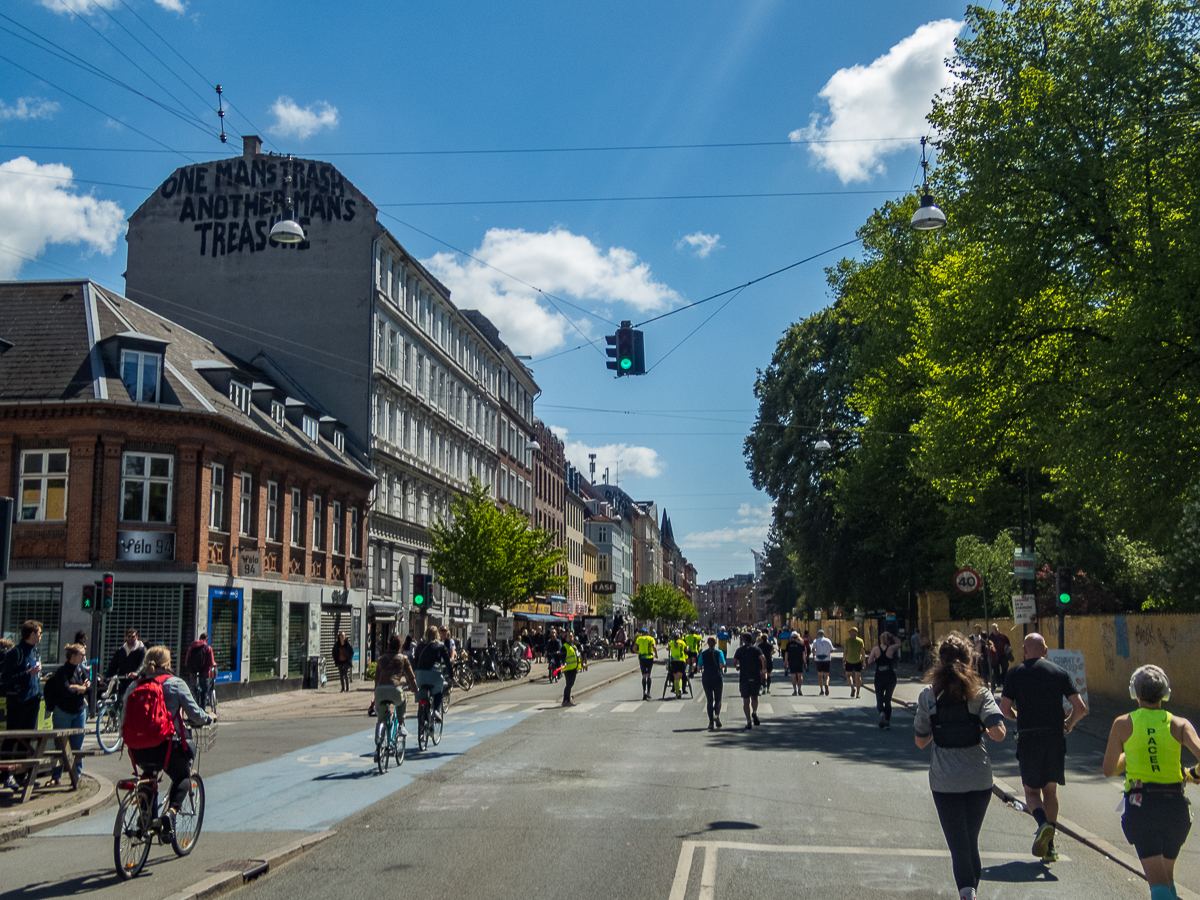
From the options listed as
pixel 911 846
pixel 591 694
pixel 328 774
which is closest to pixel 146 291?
pixel 591 694

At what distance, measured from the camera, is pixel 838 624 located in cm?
8556

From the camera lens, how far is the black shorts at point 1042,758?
28.5 feet

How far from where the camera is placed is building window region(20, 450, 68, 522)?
1063 inches

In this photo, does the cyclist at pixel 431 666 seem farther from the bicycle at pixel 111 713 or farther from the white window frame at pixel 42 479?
the white window frame at pixel 42 479

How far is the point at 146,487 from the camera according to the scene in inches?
1091

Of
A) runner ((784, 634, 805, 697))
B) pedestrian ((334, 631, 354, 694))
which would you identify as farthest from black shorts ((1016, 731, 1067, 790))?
pedestrian ((334, 631, 354, 694))

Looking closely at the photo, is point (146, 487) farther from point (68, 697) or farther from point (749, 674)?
point (749, 674)

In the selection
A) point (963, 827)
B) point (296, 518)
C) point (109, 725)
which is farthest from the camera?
point (296, 518)

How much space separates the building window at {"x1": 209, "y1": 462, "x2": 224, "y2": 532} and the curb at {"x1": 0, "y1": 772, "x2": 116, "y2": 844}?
17317 millimetres

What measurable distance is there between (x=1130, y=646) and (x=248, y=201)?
106ft

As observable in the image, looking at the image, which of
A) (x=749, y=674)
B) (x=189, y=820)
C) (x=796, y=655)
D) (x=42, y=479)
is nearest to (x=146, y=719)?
(x=189, y=820)

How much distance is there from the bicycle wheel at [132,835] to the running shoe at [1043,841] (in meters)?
6.41

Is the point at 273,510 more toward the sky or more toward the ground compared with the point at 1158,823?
more toward the sky

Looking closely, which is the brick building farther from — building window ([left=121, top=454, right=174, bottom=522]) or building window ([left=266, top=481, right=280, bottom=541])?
building window ([left=266, top=481, right=280, bottom=541])
